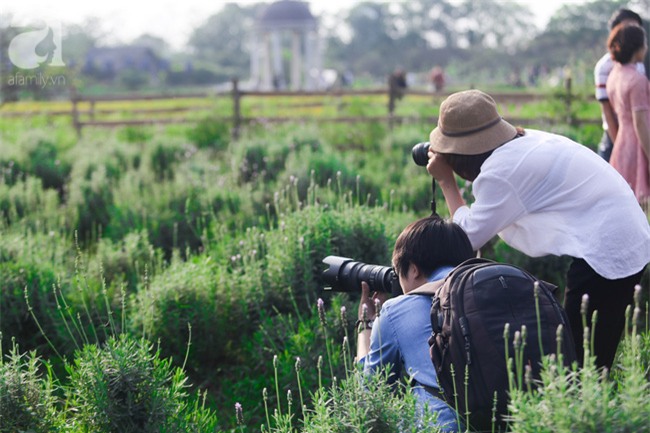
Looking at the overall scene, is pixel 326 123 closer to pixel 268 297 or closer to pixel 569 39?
pixel 268 297

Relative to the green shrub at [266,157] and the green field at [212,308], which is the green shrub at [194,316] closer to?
the green field at [212,308]

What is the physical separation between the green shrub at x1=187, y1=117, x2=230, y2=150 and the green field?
6.87 ft

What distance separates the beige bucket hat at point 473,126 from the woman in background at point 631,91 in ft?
6.32

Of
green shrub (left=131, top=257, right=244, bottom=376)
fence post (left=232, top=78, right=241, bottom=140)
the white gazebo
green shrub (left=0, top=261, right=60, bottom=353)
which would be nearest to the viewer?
green shrub (left=131, top=257, right=244, bottom=376)

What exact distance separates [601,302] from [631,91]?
78.2 inches

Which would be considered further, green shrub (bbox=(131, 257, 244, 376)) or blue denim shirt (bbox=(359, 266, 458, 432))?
green shrub (bbox=(131, 257, 244, 376))

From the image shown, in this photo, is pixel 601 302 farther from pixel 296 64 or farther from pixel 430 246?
pixel 296 64

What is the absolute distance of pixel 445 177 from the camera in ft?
10.5

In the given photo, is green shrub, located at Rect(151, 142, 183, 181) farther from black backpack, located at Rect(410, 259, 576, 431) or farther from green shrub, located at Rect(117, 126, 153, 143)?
black backpack, located at Rect(410, 259, 576, 431)

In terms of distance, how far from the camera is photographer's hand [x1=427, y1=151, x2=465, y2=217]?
3.18 meters

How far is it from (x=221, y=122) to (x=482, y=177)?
31.7ft

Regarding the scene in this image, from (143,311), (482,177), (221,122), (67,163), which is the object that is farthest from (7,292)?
(221,122)

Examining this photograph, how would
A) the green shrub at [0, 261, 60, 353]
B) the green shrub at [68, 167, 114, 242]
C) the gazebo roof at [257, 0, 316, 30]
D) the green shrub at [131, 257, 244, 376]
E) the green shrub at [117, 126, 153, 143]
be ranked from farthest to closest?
1. the gazebo roof at [257, 0, 316, 30]
2. the green shrub at [117, 126, 153, 143]
3. the green shrub at [68, 167, 114, 242]
4. the green shrub at [0, 261, 60, 353]
5. the green shrub at [131, 257, 244, 376]

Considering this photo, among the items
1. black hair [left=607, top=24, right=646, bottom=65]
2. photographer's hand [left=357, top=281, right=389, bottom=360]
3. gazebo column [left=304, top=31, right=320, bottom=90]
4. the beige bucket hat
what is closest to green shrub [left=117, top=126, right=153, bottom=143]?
black hair [left=607, top=24, right=646, bottom=65]
